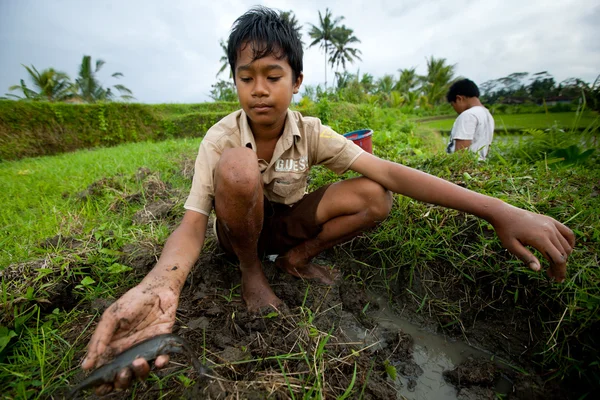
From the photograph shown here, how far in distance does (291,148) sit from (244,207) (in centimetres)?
53

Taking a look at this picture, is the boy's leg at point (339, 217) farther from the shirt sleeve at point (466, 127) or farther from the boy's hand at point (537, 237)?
the shirt sleeve at point (466, 127)

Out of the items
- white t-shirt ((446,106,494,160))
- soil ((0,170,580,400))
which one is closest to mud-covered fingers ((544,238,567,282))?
soil ((0,170,580,400))

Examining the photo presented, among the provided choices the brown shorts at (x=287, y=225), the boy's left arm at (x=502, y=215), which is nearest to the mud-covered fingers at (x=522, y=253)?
the boy's left arm at (x=502, y=215)

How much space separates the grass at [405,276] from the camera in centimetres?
119

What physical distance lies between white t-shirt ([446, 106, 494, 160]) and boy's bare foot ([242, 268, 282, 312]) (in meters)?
3.29

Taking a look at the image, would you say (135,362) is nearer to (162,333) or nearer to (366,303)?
(162,333)

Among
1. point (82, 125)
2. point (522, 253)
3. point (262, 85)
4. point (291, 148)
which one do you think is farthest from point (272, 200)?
point (82, 125)

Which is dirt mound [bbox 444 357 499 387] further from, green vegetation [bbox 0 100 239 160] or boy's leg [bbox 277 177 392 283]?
green vegetation [bbox 0 100 239 160]

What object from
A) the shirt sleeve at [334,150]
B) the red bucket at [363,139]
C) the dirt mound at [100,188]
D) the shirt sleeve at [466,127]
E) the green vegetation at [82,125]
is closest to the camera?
the shirt sleeve at [334,150]

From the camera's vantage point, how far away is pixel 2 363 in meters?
1.19

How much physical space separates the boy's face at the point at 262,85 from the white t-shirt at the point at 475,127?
3031 millimetres

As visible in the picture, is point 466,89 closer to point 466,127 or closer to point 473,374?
point 466,127

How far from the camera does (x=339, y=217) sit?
1.71m

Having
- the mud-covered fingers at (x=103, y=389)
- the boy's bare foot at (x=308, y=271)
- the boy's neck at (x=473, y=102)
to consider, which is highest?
the boy's neck at (x=473, y=102)
